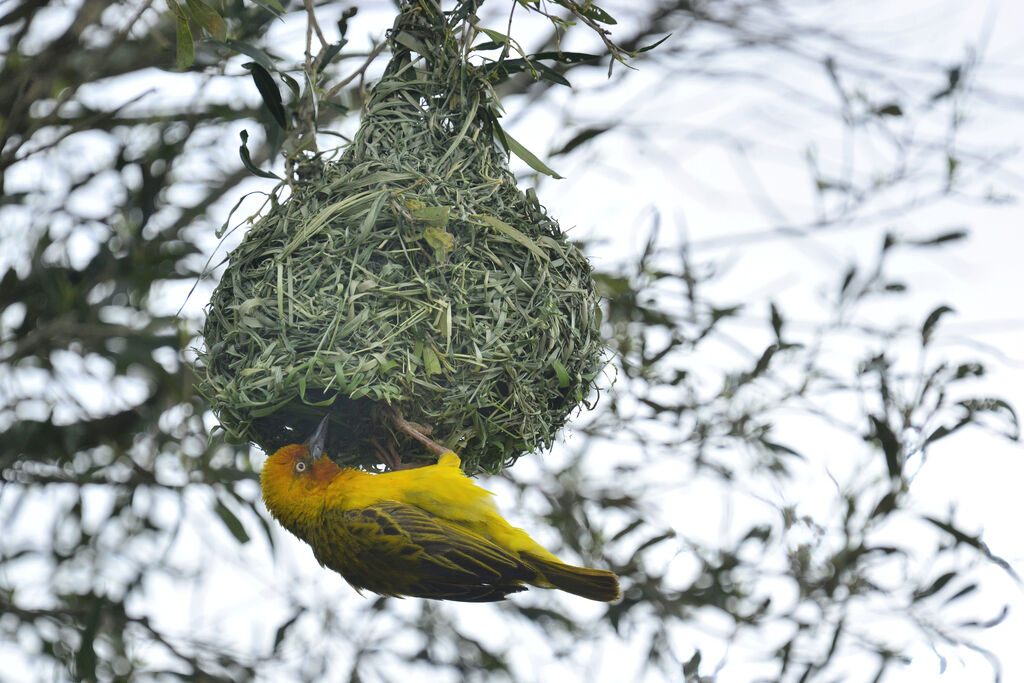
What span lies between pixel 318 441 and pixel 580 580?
24.1 inches

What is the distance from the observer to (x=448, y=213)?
2.05 metres

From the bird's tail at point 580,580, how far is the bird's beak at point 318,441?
51 cm

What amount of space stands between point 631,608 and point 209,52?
246cm

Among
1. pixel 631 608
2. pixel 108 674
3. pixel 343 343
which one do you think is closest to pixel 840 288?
pixel 631 608

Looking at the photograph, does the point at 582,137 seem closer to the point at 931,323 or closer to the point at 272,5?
the point at 931,323

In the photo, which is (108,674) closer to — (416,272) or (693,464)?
(693,464)

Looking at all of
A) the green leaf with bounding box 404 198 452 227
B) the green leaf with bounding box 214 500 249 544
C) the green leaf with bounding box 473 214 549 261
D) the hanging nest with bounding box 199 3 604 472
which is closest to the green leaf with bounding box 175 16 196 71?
the hanging nest with bounding box 199 3 604 472

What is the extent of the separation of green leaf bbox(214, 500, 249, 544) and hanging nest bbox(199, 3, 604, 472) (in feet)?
4.24

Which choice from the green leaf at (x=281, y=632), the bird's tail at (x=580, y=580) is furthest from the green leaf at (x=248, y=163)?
the green leaf at (x=281, y=632)

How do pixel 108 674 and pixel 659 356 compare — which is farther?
pixel 108 674

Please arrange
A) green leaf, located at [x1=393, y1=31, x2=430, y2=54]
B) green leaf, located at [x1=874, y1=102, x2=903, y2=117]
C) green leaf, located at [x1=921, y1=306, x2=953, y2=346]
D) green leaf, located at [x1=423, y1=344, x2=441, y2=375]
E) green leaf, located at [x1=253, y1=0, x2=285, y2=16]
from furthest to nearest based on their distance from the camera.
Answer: green leaf, located at [x1=874, y1=102, x2=903, y2=117]
green leaf, located at [x1=921, y1=306, x2=953, y2=346]
green leaf, located at [x1=393, y1=31, x2=430, y2=54]
green leaf, located at [x1=253, y1=0, x2=285, y2=16]
green leaf, located at [x1=423, y1=344, x2=441, y2=375]

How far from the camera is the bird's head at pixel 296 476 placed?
2.11m

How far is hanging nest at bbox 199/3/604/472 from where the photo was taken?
6.59 ft

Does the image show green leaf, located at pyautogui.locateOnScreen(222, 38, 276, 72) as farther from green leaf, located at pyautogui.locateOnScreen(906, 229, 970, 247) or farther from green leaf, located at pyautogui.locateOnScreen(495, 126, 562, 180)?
green leaf, located at pyautogui.locateOnScreen(906, 229, 970, 247)
